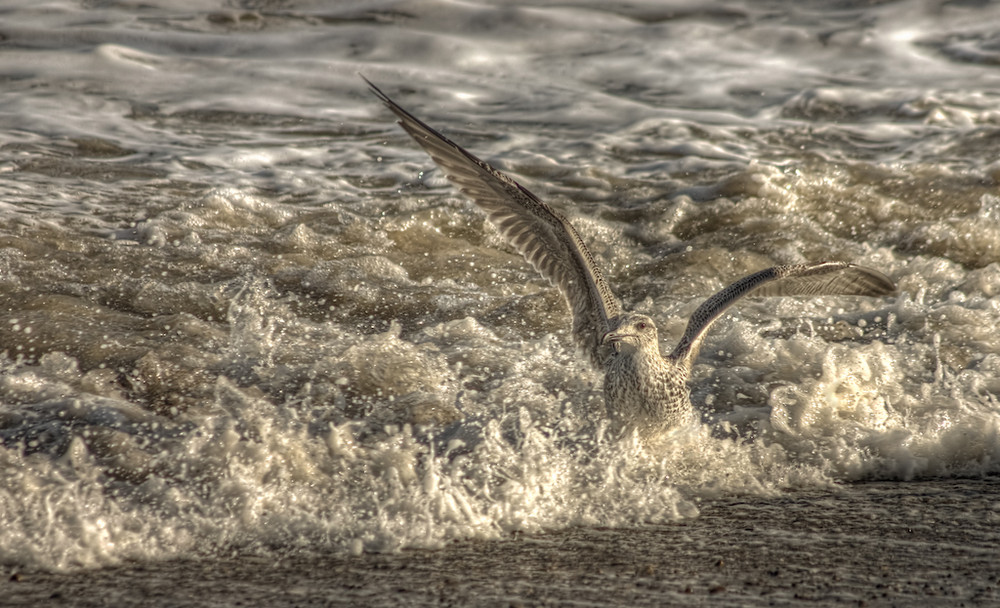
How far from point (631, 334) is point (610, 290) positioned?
0.82 metres

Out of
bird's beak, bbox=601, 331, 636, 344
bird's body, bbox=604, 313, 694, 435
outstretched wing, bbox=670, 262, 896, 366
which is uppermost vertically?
outstretched wing, bbox=670, 262, 896, 366

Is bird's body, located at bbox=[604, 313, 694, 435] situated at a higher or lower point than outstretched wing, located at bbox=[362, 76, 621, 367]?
lower

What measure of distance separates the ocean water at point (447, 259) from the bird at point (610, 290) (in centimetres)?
23

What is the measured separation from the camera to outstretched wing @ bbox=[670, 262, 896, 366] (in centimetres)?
504

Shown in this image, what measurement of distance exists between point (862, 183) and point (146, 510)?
304 inches

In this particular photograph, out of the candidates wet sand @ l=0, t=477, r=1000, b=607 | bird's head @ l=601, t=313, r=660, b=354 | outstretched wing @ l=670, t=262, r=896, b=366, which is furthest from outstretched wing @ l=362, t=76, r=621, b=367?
wet sand @ l=0, t=477, r=1000, b=607

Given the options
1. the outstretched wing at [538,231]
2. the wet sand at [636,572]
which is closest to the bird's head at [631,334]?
the outstretched wing at [538,231]

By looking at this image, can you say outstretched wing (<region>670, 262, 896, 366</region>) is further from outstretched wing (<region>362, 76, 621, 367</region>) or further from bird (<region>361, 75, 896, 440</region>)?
outstretched wing (<region>362, 76, 621, 367</region>)

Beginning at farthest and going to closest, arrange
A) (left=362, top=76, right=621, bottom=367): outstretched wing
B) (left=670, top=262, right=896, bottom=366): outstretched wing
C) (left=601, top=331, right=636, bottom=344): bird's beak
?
(left=362, top=76, right=621, bottom=367): outstretched wing → (left=670, top=262, right=896, bottom=366): outstretched wing → (left=601, top=331, right=636, bottom=344): bird's beak

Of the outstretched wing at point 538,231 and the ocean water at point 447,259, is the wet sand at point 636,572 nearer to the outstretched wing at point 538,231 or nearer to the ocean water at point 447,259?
the ocean water at point 447,259

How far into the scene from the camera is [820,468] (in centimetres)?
453

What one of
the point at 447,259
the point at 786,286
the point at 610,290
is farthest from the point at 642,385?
the point at 447,259

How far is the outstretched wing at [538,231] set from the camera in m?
5.21

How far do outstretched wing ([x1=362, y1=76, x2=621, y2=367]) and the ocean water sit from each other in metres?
0.46
